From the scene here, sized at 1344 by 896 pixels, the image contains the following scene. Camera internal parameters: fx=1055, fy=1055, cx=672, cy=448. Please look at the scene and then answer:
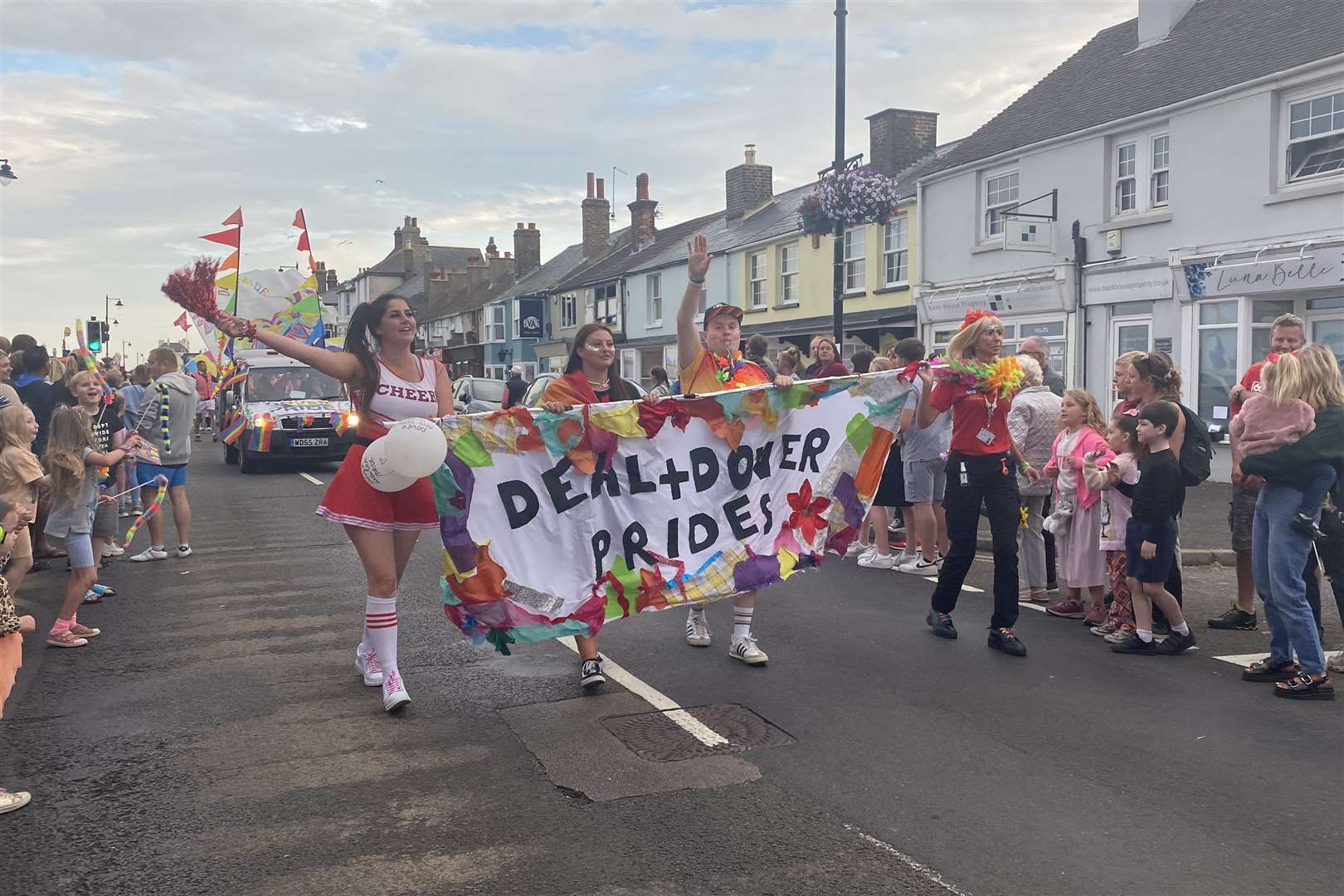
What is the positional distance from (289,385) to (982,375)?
17105 millimetres

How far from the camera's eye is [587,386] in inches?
232

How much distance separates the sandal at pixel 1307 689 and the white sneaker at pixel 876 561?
4.29 metres

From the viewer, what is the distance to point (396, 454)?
4.97 meters

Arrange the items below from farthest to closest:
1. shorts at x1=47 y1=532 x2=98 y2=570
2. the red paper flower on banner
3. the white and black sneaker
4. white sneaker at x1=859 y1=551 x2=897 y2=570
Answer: white sneaker at x1=859 y1=551 x2=897 y2=570 < shorts at x1=47 y1=532 x2=98 y2=570 < the red paper flower on banner < the white and black sneaker

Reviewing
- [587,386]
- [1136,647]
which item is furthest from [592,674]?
[1136,647]

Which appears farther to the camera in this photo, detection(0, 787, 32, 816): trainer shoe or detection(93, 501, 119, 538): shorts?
detection(93, 501, 119, 538): shorts

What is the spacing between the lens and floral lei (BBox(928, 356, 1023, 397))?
21.4 feet

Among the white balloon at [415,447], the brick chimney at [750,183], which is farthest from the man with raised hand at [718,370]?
the brick chimney at [750,183]

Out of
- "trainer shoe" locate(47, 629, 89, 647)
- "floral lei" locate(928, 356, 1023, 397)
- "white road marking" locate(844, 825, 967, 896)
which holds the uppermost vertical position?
"floral lei" locate(928, 356, 1023, 397)

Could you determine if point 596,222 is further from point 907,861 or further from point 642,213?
point 907,861

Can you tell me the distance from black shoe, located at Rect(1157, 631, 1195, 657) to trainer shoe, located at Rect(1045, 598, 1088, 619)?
1.05 meters

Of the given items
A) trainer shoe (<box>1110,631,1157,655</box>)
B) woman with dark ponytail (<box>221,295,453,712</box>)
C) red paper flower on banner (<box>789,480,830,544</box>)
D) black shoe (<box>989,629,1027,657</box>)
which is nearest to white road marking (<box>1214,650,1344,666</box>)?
trainer shoe (<box>1110,631,1157,655</box>)

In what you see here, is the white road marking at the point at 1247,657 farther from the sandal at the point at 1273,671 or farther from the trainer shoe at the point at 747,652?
the trainer shoe at the point at 747,652

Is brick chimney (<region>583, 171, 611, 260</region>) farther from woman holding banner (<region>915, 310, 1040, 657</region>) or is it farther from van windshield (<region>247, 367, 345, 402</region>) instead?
woman holding banner (<region>915, 310, 1040, 657</region>)
